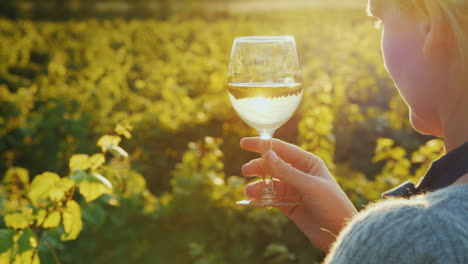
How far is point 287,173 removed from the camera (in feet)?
5.68

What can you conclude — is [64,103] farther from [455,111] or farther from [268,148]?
[455,111]

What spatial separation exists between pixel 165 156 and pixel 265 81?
4.24 meters

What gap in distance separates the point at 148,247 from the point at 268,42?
5.86 ft

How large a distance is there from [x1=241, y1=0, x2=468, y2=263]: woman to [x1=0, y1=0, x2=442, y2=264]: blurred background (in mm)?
468

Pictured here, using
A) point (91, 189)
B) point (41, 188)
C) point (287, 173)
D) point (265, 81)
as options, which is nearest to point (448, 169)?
point (287, 173)

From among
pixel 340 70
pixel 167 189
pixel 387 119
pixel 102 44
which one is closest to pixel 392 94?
pixel 340 70

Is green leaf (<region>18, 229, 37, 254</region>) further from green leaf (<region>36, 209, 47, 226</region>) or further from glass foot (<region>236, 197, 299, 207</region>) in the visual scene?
glass foot (<region>236, 197, 299, 207</region>)

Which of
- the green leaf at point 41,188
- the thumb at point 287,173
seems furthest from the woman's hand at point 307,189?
the green leaf at point 41,188

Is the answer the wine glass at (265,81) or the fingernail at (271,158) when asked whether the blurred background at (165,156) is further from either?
the fingernail at (271,158)

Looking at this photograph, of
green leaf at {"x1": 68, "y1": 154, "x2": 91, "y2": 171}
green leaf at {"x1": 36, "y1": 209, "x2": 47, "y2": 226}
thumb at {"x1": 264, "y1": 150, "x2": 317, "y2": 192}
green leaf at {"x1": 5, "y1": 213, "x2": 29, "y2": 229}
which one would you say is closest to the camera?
thumb at {"x1": 264, "y1": 150, "x2": 317, "y2": 192}

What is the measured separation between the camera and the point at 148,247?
3.40 m

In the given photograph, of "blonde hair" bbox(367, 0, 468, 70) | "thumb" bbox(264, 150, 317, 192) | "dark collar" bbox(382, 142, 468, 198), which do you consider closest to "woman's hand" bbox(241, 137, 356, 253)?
"thumb" bbox(264, 150, 317, 192)

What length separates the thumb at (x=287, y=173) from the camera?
173 cm

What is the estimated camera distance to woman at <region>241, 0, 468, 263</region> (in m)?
1.12
